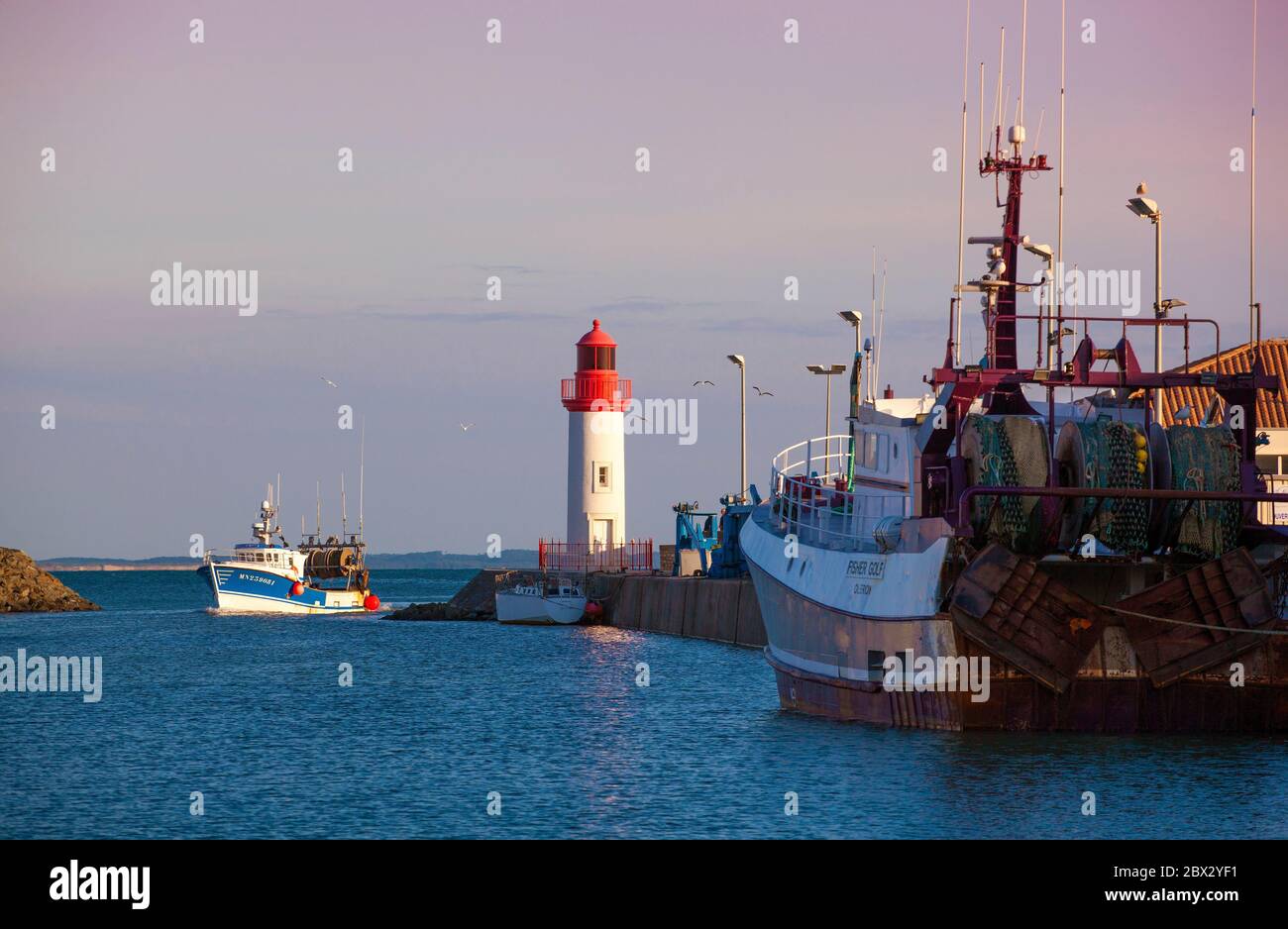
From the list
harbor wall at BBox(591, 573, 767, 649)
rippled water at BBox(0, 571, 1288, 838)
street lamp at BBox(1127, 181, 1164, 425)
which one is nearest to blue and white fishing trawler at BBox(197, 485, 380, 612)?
harbor wall at BBox(591, 573, 767, 649)

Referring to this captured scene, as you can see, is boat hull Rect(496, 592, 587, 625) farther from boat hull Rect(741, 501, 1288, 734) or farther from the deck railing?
boat hull Rect(741, 501, 1288, 734)

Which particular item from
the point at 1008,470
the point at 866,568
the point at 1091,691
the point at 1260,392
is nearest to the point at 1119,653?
the point at 1091,691

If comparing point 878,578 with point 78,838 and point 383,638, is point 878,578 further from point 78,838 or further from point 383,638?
point 383,638

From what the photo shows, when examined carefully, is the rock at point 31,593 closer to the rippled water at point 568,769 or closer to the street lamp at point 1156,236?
the rippled water at point 568,769

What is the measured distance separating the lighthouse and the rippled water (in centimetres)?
3010

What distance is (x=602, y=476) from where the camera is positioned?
3108 inches

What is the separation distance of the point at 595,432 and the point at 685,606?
10215 millimetres

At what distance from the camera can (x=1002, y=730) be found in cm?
2631

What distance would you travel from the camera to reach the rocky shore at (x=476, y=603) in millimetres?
94812

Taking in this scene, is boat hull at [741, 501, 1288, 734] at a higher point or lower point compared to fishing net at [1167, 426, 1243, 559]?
lower

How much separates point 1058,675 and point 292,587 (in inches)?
2967

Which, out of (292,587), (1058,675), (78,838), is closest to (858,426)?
(1058,675)

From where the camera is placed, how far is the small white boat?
80.8m

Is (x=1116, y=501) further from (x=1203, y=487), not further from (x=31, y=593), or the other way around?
(x=31, y=593)
